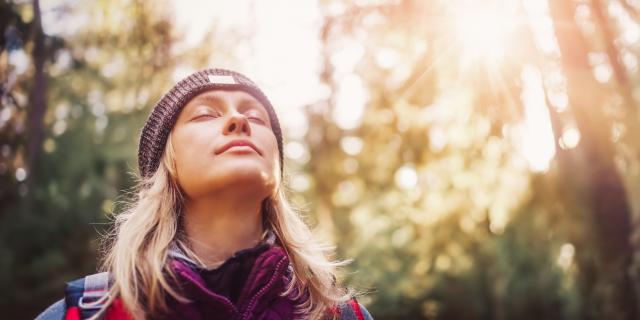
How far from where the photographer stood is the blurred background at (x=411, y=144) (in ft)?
17.2

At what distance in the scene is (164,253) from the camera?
1.86 meters

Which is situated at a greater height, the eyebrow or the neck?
the eyebrow

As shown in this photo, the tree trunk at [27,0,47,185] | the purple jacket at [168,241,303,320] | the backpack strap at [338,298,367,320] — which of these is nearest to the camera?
the purple jacket at [168,241,303,320]

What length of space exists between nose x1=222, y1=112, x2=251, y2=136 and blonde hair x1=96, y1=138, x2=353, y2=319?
28cm

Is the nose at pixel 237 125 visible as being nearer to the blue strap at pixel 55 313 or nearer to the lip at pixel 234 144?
the lip at pixel 234 144

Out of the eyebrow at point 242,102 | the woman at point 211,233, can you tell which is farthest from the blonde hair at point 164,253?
the eyebrow at point 242,102

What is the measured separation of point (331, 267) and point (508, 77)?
12.2 ft

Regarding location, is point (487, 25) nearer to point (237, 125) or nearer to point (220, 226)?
point (237, 125)

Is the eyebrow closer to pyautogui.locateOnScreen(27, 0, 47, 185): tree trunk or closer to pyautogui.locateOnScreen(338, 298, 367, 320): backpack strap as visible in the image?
pyautogui.locateOnScreen(338, 298, 367, 320): backpack strap

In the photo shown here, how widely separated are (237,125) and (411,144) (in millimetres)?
4805

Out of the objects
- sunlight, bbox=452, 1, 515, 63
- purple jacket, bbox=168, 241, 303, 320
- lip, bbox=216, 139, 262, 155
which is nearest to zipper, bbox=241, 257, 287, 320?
purple jacket, bbox=168, 241, 303, 320

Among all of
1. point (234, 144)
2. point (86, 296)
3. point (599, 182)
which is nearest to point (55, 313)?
point (86, 296)

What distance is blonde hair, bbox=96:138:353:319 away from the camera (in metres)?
1.73

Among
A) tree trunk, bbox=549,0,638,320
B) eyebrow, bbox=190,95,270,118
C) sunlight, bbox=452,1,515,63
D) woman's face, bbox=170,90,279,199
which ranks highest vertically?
sunlight, bbox=452,1,515,63
